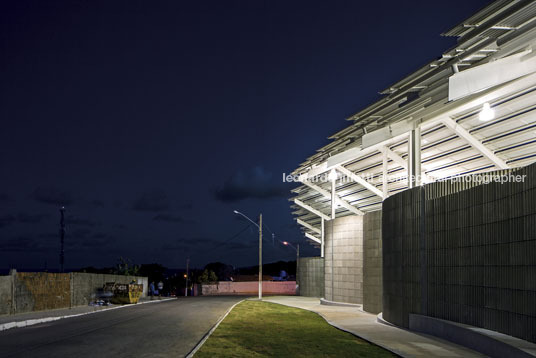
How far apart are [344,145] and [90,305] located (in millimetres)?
17057

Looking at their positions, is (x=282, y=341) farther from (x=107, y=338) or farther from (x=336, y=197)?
(x=336, y=197)

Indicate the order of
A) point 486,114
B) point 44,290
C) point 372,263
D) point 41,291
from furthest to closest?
point 372,263 → point 44,290 → point 41,291 → point 486,114

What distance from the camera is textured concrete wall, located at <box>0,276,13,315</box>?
20875 mm

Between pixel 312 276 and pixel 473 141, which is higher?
pixel 473 141

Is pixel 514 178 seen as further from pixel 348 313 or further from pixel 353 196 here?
pixel 353 196

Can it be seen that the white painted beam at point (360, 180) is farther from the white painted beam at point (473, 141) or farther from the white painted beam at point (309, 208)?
the white painted beam at point (309, 208)

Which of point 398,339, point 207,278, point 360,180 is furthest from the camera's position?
point 207,278

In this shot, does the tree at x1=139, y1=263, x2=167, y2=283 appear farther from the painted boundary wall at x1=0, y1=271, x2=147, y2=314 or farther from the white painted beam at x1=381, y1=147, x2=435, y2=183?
the white painted beam at x1=381, y1=147, x2=435, y2=183

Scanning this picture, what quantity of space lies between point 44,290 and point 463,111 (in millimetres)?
19795

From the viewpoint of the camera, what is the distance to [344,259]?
30031mm

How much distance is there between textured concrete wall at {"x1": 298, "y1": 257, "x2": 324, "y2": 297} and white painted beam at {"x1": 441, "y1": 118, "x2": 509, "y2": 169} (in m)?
24.2

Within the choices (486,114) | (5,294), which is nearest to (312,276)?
(5,294)

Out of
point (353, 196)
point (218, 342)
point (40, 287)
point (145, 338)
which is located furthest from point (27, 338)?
point (353, 196)

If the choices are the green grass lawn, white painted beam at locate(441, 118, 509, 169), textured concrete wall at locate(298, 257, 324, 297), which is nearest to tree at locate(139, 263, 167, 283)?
textured concrete wall at locate(298, 257, 324, 297)
